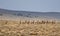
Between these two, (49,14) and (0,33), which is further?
(49,14)

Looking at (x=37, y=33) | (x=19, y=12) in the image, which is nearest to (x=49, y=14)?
(x=19, y=12)

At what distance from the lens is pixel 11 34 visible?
31.0 ft

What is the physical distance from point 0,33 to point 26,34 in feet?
4.64

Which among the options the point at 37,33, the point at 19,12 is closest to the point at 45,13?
the point at 19,12

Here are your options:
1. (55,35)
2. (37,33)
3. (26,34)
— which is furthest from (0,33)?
(55,35)

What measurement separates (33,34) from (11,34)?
1.28 metres

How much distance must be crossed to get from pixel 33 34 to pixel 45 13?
49.2ft

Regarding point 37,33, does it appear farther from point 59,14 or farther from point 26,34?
point 59,14

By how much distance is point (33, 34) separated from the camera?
995cm

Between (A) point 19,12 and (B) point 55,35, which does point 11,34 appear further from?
(A) point 19,12

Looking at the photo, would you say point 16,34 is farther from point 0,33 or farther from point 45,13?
point 45,13

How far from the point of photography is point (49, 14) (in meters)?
24.6

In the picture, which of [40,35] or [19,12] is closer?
[40,35]

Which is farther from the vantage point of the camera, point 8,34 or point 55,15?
point 55,15
